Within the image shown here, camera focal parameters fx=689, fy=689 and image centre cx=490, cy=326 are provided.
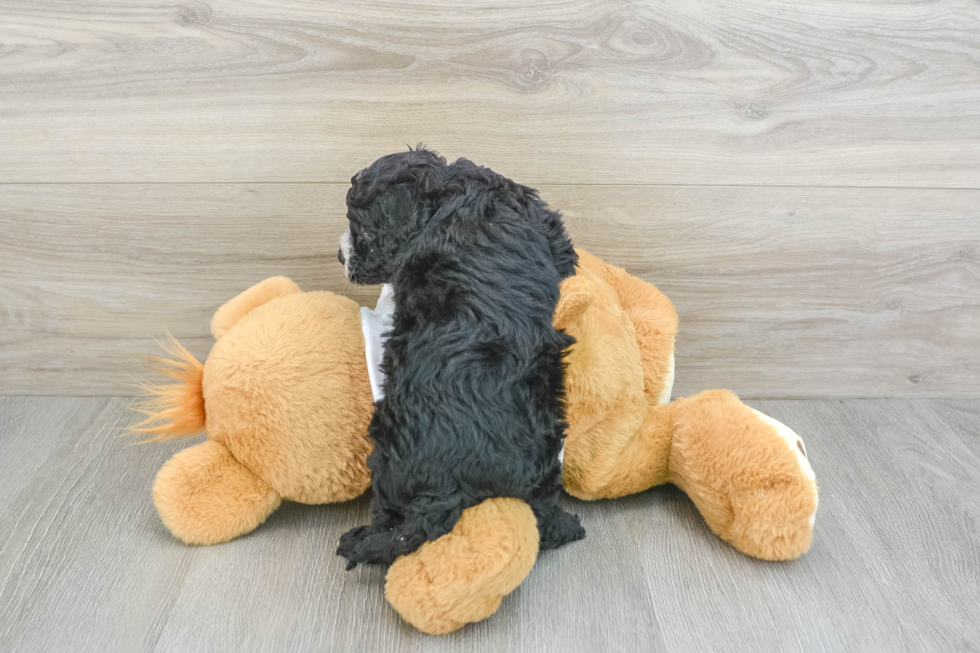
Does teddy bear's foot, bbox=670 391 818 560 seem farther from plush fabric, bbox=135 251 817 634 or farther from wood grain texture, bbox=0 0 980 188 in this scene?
wood grain texture, bbox=0 0 980 188

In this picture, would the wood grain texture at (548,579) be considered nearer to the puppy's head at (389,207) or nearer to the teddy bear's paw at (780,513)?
the teddy bear's paw at (780,513)

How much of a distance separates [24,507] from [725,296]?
855mm

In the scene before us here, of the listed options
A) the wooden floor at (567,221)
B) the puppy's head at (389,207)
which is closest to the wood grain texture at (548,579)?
the wooden floor at (567,221)

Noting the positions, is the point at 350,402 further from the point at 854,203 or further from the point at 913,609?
the point at 854,203

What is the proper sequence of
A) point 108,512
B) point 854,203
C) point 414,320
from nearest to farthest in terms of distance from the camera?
1. point 414,320
2. point 108,512
3. point 854,203

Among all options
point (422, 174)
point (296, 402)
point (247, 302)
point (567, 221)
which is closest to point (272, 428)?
point (296, 402)

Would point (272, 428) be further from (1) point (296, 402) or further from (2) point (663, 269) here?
(2) point (663, 269)

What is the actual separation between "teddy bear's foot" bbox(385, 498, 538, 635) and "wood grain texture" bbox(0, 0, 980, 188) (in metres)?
0.42

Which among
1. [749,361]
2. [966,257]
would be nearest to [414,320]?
[749,361]

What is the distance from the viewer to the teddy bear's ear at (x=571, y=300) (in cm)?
61

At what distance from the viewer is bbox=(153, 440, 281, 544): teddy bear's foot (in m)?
0.67

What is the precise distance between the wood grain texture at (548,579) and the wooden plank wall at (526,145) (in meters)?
0.21

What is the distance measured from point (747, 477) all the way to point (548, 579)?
21 centimetres

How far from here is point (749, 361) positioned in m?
0.94
